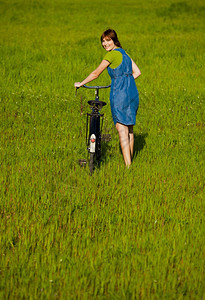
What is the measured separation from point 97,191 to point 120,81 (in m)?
1.65

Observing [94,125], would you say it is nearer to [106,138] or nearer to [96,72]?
[96,72]

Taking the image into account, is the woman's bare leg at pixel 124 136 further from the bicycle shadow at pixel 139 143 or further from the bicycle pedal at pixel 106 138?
the bicycle pedal at pixel 106 138

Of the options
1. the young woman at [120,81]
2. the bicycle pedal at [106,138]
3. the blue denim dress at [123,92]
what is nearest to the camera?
the young woman at [120,81]

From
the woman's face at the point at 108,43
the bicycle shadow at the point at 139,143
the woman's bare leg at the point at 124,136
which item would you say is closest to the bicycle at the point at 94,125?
the woman's bare leg at the point at 124,136

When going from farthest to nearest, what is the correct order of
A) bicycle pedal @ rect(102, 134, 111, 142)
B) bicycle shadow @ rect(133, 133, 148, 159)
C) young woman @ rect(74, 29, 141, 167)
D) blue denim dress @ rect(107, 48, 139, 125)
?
bicycle pedal @ rect(102, 134, 111, 142) < bicycle shadow @ rect(133, 133, 148, 159) < blue denim dress @ rect(107, 48, 139, 125) < young woman @ rect(74, 29, 141, 167)

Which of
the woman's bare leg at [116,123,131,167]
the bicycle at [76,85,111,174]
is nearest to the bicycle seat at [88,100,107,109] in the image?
the bicycle at [76,85,111,174]

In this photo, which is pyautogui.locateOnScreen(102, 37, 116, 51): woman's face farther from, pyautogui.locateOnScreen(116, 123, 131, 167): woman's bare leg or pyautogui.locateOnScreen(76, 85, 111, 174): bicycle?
pyautogui.locateOnScreen(116, 123, 131, 167): woman's bare leg

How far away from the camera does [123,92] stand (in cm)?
613

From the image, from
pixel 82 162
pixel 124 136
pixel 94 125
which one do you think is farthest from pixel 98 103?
pixel 82 162

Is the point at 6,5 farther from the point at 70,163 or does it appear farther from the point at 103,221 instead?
the point at 103,221

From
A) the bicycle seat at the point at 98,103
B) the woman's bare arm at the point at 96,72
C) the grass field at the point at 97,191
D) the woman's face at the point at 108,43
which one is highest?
the woman's face at the point at 108,43

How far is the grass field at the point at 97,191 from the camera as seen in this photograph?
12.6 ft

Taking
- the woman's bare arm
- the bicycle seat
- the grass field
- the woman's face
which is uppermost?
the woman's face

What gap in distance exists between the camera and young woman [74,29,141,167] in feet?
19.6
